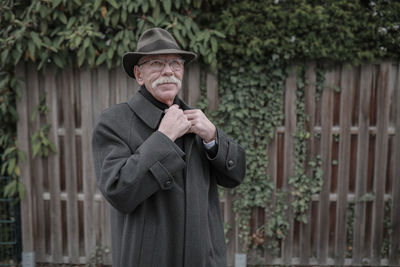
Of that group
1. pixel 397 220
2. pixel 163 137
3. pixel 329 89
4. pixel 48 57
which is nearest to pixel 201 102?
pixel 329 89

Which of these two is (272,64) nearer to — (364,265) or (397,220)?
(397,220)

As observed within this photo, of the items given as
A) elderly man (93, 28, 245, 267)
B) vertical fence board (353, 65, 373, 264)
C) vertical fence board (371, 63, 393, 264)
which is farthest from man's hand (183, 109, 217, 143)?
vertical fence board (371, 63, 393, 264)

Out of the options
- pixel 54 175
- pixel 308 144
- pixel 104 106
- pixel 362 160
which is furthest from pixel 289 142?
pixel 54 175

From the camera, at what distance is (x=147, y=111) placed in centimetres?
167

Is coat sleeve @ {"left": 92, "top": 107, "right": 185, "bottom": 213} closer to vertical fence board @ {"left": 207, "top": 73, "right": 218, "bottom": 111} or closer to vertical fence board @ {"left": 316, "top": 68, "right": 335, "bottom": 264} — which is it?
vertical fence board @ {"left": 207, "top": 73, "right": 218, "bottom": 111}

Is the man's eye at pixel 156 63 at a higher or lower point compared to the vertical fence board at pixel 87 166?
higher

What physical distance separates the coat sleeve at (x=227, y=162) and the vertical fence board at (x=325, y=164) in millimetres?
2194

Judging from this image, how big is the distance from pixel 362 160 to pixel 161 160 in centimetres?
294

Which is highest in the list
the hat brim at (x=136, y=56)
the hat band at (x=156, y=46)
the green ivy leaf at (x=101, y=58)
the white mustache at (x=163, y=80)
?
the green ivy leaf at (x=101, y=58)

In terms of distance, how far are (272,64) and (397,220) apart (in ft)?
6.98

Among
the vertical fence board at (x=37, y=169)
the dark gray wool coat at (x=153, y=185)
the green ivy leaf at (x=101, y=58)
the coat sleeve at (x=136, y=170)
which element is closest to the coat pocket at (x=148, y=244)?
the dark gray wool coat at (x=153, y=185)

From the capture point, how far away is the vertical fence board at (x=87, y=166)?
12.2 feet

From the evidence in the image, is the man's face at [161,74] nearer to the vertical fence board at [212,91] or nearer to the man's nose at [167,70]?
the man's nose at [167,70]

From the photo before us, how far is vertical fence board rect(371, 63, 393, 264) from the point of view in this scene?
367 centimetres
